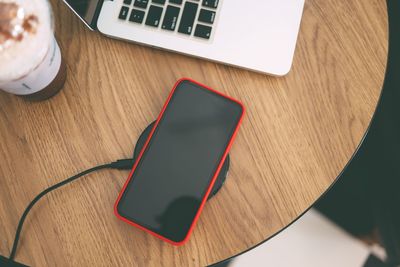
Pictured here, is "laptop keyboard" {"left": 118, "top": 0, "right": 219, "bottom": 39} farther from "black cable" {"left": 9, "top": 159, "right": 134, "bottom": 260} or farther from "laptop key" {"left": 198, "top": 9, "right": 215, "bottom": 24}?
"black cable" {"left": 9, "top": 159, "right": 134, "bottom": 260}

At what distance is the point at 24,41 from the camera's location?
0.42 m

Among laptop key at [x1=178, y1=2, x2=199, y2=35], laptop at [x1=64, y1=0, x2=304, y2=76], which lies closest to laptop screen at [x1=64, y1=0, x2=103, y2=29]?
laptop at [x1=64, y1=0, x2=304, y2=76]

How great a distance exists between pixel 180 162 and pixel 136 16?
213 millimetres

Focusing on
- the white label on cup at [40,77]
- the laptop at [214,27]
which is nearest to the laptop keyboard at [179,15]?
the laptop at [214,27]

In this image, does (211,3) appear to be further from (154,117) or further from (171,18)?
(154,117)

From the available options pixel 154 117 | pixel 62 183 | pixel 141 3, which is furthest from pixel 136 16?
pixel 62 183

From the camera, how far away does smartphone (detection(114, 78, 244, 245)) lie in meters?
0.49

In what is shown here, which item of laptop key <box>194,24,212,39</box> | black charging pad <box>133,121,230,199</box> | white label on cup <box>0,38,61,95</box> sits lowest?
black charging pad <box>133,121,230,199</box>

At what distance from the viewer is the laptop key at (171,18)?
0.54 metres

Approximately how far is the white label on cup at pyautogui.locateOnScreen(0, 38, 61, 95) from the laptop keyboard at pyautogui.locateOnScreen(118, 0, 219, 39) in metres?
0.12

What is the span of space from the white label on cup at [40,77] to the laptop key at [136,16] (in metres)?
0.11

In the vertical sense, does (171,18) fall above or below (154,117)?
above

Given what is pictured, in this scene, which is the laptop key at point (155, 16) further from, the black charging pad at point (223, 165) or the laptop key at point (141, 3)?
the black charging pad at point (223, 165)

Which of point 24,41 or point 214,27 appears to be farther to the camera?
point 214,27
